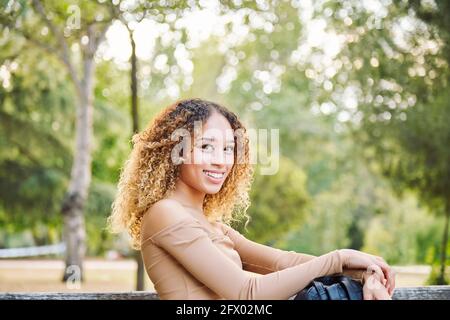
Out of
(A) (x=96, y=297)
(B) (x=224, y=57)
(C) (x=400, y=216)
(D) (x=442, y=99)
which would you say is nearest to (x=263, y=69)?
(B) (x=224, y=57)

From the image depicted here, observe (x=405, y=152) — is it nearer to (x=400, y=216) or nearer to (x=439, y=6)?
(x=439, y=6)

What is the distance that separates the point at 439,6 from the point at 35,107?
319 inches

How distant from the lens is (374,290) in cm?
172

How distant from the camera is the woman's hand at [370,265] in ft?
5.79

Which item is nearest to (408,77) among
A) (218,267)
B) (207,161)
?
(207,161)

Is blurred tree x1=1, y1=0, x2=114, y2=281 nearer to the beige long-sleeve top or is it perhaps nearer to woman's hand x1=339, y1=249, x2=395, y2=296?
the beige long-sleeve top

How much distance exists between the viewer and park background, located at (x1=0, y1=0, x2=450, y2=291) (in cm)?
845

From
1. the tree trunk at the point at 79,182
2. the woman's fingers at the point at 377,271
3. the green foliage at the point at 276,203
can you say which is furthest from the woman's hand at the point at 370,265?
the green foliage at the point at 276,203

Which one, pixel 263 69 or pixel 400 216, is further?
pixel 400 216

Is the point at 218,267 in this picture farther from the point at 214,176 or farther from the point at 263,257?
the point at 263,257

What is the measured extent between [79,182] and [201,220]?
826 centimetres

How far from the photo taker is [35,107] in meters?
12.6

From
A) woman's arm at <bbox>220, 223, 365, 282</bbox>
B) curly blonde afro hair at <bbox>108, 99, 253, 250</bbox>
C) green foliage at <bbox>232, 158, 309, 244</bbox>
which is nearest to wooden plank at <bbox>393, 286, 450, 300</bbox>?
woman's arm at <bbox>220, 223, 365, 282</bbox>

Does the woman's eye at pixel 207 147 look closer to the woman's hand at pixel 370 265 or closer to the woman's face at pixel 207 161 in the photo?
the woman's face at pixel 207 161
